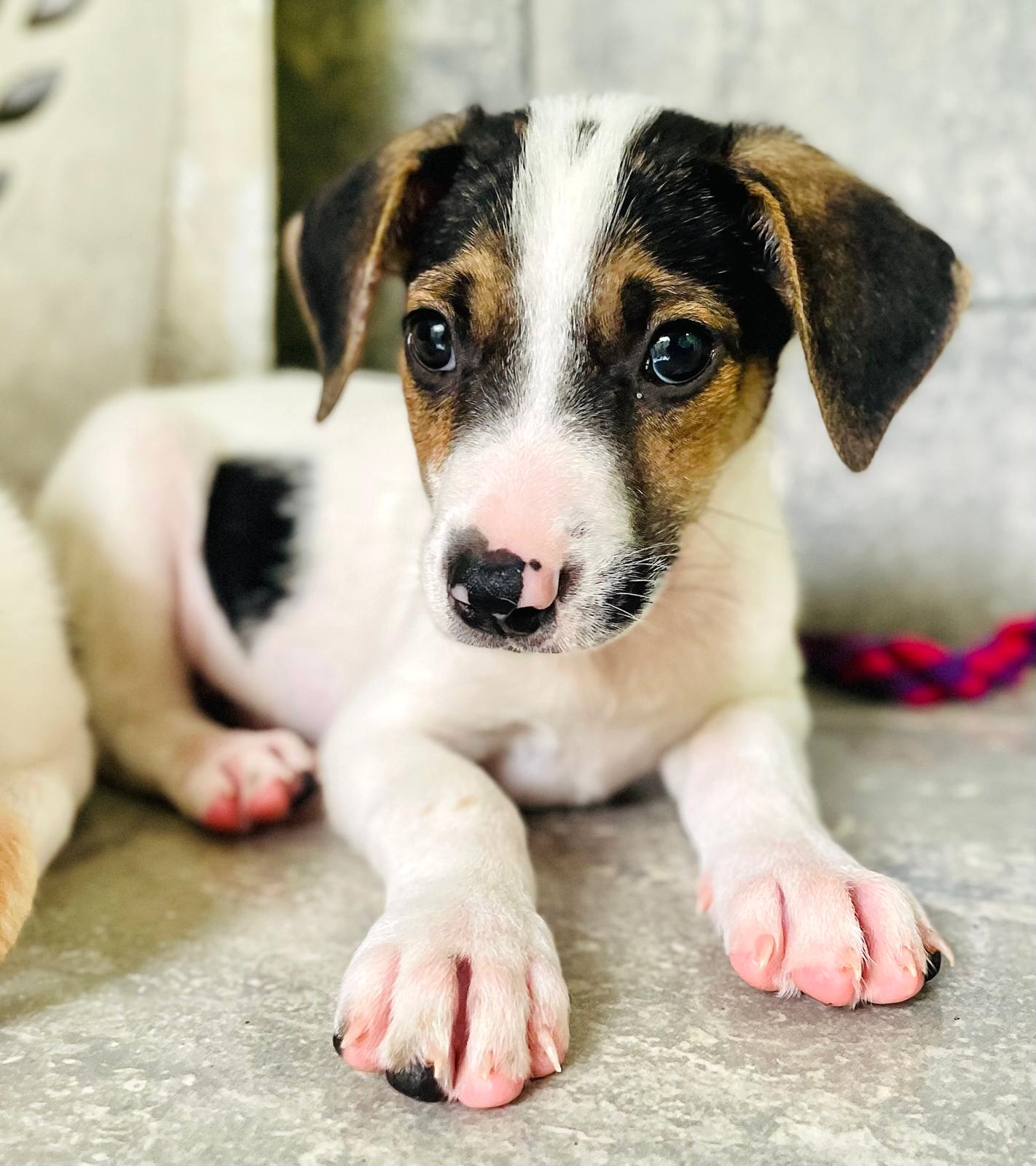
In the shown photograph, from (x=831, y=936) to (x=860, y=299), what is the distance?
107cm

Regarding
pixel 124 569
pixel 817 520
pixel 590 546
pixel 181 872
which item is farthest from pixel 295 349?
pixel 590 546

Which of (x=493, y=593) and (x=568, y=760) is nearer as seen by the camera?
(x=493, y=593)

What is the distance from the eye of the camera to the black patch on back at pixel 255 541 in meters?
3.06

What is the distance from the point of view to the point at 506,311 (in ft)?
6.83

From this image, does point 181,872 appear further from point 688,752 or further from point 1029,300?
point 1029,300

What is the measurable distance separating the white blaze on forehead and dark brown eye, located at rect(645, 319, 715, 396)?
159 mm

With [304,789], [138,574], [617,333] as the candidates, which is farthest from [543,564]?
[138,574]

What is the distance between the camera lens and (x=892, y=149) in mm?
4078

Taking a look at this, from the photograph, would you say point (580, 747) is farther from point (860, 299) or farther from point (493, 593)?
point (860, 299)

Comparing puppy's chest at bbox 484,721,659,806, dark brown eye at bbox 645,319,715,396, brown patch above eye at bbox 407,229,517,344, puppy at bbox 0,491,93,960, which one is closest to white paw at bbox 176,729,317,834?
puppy at bbox 0,491,93,960

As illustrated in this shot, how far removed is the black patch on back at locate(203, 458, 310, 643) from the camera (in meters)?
3.06

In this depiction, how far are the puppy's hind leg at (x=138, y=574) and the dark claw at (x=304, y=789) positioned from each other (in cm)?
9

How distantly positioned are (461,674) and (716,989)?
839 mm

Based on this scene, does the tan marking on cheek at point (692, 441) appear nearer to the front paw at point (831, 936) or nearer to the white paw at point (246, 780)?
the front paw at point (831, 936)
